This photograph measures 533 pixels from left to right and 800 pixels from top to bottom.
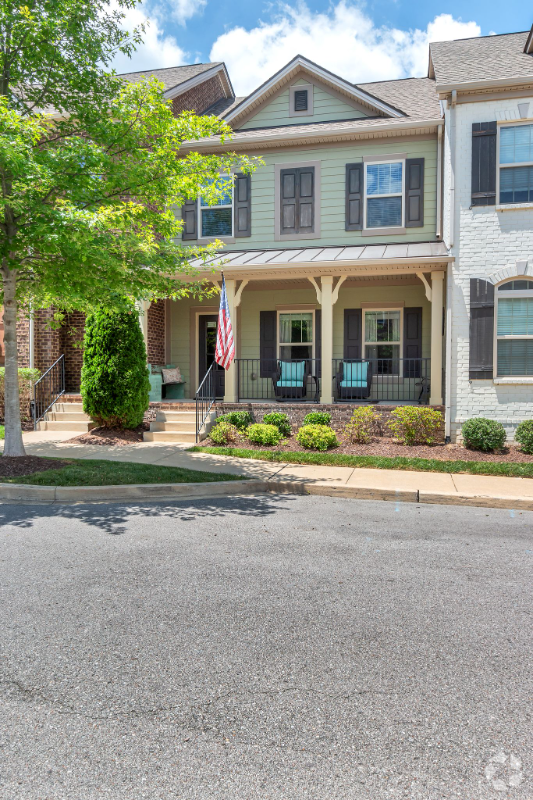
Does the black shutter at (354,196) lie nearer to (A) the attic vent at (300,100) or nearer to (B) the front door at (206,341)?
(A) the attic vent at (300,100)

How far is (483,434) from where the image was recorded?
10031 millimetres

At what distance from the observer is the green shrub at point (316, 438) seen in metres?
10.4

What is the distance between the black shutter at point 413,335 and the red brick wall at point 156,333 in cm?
638

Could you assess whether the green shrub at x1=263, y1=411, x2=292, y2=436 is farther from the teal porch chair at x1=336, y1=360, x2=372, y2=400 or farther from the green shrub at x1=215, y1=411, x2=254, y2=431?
the teal porch chair at x1=336, y1=360, x2=372, y2=400

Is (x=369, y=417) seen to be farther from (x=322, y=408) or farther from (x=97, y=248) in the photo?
(x=97, y=248)

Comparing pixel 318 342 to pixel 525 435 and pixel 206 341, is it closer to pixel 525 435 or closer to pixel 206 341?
pixel 206 341

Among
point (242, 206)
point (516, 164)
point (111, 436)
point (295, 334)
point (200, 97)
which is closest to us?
point (516, 164)

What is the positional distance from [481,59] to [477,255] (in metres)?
4.58

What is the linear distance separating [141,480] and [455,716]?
5.82 m

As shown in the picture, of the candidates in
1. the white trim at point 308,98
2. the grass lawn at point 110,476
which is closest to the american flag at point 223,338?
the grass lawn at point 110,476

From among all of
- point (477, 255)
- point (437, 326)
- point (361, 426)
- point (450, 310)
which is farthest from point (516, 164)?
point (361, 426)

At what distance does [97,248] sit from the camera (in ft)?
24.4

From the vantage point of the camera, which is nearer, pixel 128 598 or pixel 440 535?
pixel 128 598

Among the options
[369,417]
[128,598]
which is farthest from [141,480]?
[369,417]
